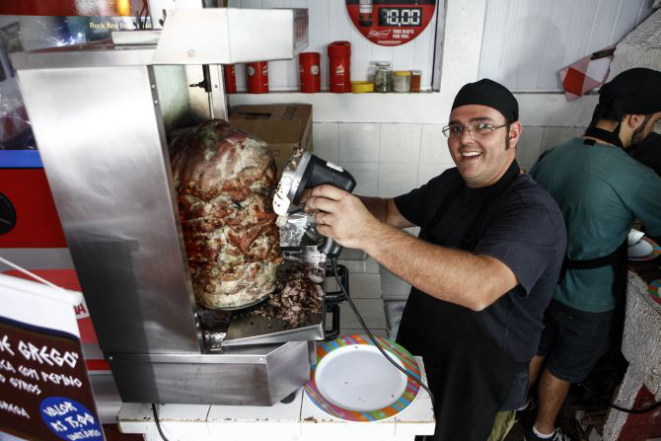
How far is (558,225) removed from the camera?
142cm

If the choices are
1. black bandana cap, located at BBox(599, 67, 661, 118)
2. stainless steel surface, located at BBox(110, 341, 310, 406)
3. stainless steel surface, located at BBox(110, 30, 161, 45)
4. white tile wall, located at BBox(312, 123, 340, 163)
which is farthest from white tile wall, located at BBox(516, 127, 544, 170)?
stainless steel surface, located at BBox(110, 30, 161, 45)

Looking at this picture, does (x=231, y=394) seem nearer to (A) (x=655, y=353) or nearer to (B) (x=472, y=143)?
(B) (x=472, y=143)

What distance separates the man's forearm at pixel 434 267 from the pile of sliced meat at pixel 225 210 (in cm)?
31

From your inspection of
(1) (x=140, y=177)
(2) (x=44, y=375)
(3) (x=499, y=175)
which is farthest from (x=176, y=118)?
(3) (x=499, y=175)

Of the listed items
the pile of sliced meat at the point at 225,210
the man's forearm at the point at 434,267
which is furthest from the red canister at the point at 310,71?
the man's forearm at the point at 434,267

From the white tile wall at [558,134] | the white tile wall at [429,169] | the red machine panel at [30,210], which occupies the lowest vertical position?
the white tile wall at [429,169]

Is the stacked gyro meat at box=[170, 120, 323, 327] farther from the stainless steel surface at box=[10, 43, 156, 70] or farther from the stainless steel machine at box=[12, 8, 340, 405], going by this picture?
the stainless steel surface at box=[10, 43, 156, 70]

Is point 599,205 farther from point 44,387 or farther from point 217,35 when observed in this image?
point 44,387

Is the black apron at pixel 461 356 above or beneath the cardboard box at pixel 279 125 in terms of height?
beneath

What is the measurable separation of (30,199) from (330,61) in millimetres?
2206

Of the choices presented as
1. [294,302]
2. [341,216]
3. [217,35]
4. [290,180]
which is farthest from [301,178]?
[217,35]

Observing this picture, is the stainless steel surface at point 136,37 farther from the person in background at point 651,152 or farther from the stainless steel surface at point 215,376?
the person in background at point 651,152

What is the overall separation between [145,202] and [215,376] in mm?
493

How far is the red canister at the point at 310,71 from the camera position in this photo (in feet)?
10.2
